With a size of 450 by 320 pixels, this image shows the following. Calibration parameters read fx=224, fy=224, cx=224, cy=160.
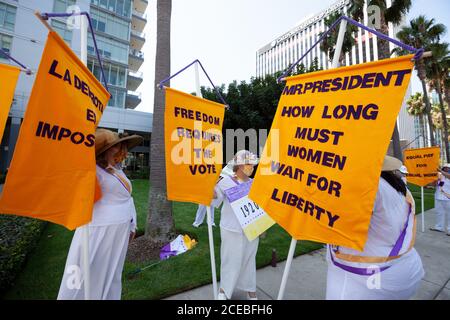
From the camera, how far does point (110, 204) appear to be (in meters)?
2.15

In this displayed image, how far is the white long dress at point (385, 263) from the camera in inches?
65.6

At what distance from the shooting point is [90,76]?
206 cm

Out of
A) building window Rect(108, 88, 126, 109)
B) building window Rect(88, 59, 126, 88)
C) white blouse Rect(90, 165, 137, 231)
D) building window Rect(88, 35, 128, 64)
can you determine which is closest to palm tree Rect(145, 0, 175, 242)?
white blouse Rect(90, 165, 137, 231)

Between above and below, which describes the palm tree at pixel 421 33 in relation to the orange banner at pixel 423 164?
above

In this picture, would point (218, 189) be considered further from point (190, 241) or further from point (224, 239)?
point (190, 241)

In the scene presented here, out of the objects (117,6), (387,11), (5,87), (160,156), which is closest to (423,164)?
(160,156)

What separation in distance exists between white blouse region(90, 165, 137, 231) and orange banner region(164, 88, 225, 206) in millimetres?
613

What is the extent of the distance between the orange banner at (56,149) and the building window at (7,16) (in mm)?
27874

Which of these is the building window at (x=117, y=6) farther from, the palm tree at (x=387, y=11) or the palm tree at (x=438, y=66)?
the palm tree at (x=438, y=66)

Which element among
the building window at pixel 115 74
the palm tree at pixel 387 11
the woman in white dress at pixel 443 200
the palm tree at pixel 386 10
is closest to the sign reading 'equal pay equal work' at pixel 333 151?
the woman in white dress at pixel 443 200

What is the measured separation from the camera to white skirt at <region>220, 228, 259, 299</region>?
9.59 feet

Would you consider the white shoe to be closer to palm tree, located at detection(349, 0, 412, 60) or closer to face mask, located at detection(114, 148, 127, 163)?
face mask, located at detection(114, 148, 127, 163)

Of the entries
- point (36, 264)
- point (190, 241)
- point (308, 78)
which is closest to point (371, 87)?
point (308, 78)
